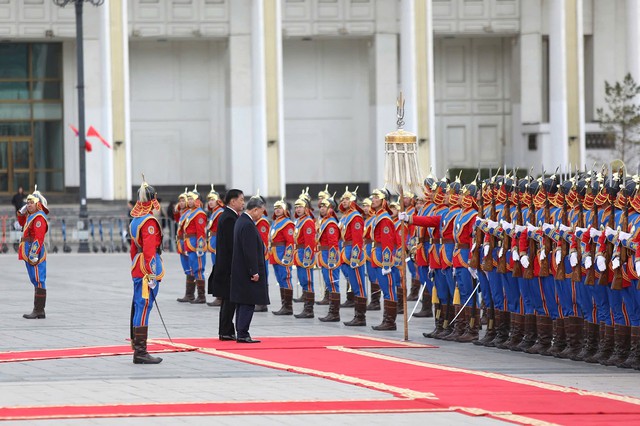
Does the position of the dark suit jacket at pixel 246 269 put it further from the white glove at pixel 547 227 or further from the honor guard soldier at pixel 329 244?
the honor guard soldier at pixel 329 244

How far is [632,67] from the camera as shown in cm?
4875

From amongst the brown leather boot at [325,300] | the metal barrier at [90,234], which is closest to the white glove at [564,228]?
the brown leather boot at [325,300]

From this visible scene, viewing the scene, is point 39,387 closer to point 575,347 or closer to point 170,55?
point 575,347

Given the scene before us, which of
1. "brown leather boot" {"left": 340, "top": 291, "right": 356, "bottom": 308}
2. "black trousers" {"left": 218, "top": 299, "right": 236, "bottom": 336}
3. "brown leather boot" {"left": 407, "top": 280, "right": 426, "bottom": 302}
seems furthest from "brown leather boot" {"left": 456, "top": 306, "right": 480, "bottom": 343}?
"brown leather boot" {"left": 407, "top": 280, "right": 426, "bottom": 302}

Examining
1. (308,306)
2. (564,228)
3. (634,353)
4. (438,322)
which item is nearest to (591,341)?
(634,353)

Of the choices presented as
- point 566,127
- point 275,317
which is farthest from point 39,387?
point 566,127

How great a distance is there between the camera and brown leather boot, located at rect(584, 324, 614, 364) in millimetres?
15789

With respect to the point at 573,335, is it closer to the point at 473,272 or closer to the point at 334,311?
the point at 473,272

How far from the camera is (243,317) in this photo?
1742 cm

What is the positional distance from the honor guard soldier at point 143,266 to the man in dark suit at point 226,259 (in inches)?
93.0

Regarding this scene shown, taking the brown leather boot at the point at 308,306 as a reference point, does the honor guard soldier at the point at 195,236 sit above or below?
above

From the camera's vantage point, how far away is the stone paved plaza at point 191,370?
12461 mm

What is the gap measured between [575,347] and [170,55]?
119 ft

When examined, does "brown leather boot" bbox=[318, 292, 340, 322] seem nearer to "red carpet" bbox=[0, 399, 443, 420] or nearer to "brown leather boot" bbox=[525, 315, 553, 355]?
"brown leather boot" bbox=[525, 315, 553, 355]
